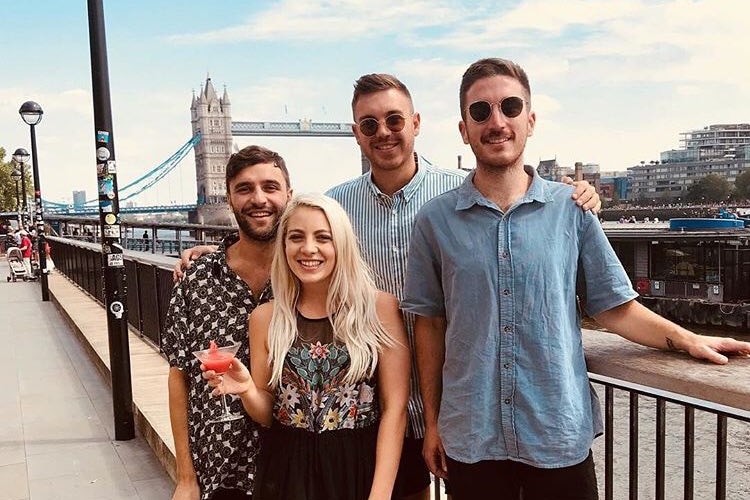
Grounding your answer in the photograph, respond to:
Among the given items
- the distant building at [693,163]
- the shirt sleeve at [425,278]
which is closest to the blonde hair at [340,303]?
the shirt sleeve at [425,278]

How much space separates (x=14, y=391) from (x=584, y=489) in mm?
5612

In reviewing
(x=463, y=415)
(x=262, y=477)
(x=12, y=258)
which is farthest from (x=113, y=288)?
(x=12, y=258)

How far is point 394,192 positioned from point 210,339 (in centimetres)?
73

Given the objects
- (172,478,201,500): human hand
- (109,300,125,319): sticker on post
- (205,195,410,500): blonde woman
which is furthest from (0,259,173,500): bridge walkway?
(205,195,410,500): blonde woman

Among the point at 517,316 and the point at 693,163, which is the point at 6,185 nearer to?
the point at 517,316

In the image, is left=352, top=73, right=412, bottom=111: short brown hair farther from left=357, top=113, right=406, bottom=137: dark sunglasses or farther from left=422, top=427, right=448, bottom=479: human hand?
left=422, top=427, right=448, bottom=479: human hand

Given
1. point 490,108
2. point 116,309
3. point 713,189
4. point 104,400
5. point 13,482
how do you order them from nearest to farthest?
point 490,108, point 13,482, point 116,309, point 104,400, point 713,189

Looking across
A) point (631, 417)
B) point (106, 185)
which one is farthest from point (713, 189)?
point (631, 417)

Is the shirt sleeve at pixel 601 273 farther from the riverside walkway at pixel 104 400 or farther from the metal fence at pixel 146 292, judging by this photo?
the metal fence at pixel 146 292

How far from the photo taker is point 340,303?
76.5 inches

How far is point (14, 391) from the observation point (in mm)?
5992

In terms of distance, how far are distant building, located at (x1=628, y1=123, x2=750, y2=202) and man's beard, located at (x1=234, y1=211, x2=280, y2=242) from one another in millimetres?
111281

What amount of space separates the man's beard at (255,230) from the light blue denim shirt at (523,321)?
1.91 ft

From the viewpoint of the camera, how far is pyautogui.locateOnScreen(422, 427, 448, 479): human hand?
1932 mm
